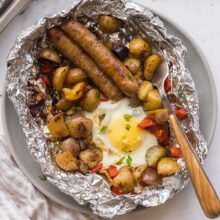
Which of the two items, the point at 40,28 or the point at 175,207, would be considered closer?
the point at 40,28

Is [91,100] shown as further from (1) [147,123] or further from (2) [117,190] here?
(2) [117,190]

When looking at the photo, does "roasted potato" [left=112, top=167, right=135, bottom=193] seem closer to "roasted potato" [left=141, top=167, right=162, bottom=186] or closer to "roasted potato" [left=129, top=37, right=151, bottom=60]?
"roasted potato" [left=141, top=167, right=162, bottom=186]

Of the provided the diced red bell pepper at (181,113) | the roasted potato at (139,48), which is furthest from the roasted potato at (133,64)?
the diced red bell pepper at (181,113)

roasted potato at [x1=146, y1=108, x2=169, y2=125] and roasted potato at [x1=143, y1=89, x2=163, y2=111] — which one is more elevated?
roasted potato at [x1=143, y1=89, x2=163, y2=111]

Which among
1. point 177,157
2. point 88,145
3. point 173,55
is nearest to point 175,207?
point 177,157

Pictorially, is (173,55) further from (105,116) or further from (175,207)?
(175,207)

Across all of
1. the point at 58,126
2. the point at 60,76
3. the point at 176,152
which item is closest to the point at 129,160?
the point at 176,152

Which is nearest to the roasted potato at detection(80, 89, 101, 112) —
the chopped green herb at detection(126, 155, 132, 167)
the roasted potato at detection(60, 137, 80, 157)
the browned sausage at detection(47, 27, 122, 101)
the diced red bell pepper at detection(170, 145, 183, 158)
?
the browned sausage at detection(47, 27, 122, 101)
